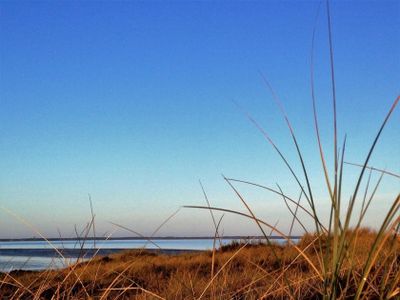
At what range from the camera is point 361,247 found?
268 inches

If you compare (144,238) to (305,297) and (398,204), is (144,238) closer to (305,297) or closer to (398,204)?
(305,297)

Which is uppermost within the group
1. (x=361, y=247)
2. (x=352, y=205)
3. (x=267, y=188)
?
(x=361, y=247)

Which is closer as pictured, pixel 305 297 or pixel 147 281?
pixel 305 297

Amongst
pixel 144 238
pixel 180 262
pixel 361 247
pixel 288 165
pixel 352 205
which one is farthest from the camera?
pixel 180 262

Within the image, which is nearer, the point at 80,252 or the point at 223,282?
the point at 80,252

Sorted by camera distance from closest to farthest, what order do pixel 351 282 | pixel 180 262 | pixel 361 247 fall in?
pixel 351 282, pixel 361 247, pixel 180 262

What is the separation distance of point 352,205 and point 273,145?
0.34 metres

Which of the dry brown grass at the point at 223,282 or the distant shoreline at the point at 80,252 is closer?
the dry brown grass at the point at 223,282

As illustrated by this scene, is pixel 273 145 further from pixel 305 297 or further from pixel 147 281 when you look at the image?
pixel 147 281

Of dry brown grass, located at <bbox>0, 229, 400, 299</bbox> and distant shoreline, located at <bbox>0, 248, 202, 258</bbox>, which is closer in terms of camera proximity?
dry brown grass, located at <bbox>0, 229, 400, 299</bbox>

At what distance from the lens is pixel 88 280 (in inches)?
233

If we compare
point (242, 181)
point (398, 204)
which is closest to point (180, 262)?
point (242, 181)

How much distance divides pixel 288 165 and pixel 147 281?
13.5 feet

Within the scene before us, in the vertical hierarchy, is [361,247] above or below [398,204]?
above
